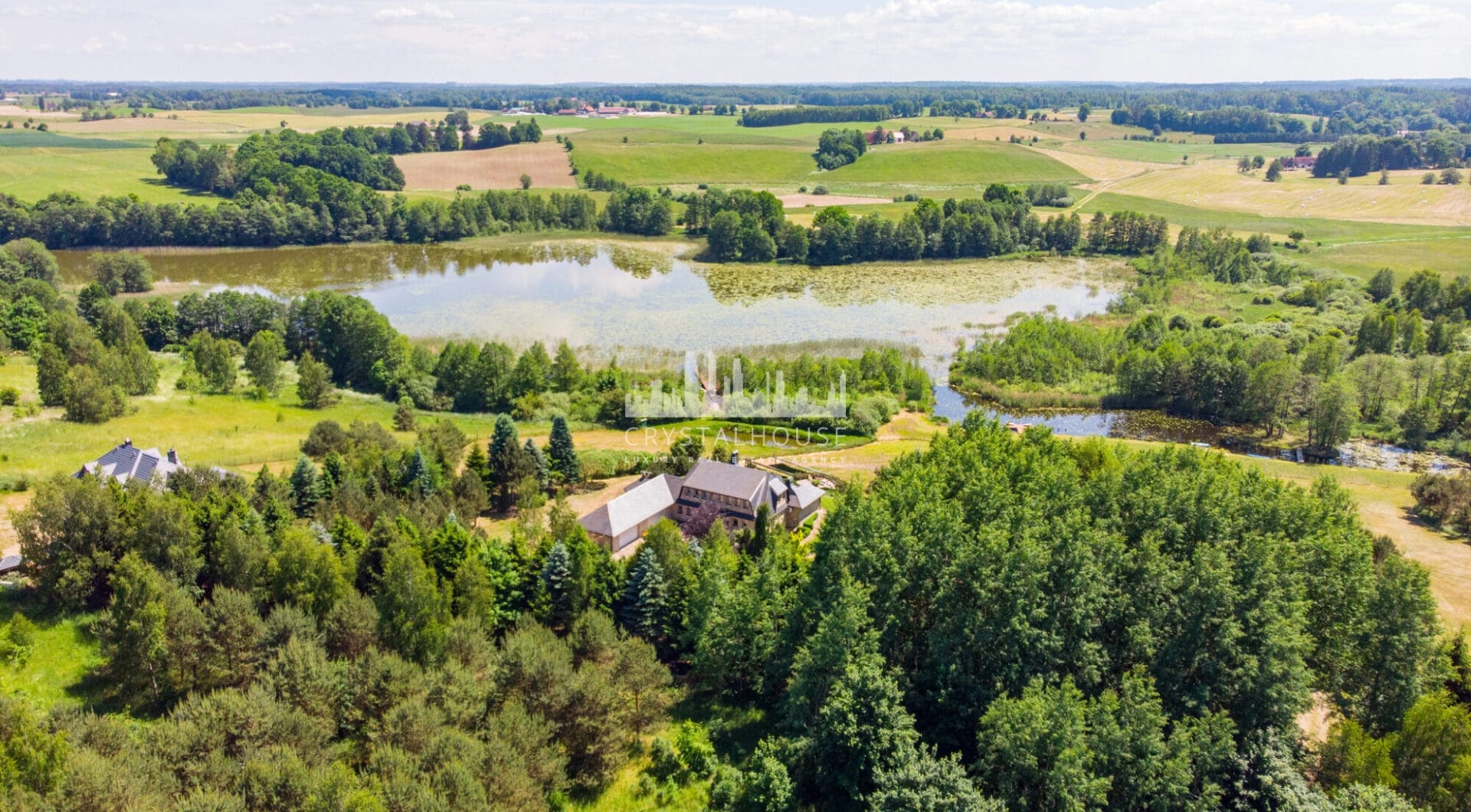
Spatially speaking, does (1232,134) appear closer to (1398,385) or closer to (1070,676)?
(1398,385)

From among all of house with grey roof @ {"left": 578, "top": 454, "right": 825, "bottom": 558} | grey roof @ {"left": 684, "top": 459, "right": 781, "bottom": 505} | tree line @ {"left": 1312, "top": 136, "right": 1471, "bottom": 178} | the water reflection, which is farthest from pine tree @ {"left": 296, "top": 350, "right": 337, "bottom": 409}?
tree line @ {"left": 1312, "top": 136, "right": 1471, "bottom": 178}

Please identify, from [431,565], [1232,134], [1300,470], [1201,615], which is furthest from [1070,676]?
[1232,134]

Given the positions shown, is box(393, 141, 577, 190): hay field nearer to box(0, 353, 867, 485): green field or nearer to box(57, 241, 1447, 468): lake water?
box(57, 241, 1447, 468): lake water

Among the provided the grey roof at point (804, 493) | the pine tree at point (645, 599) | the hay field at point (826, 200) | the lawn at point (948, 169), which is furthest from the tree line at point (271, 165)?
the pine tree at point (645, 599)

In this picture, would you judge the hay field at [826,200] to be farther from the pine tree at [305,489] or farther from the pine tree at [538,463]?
the pine tree at [305,489]

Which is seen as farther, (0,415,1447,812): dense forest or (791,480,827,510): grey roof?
(791,480,827,510): grey roof

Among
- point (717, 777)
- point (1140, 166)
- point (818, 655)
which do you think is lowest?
point (717, 777)
